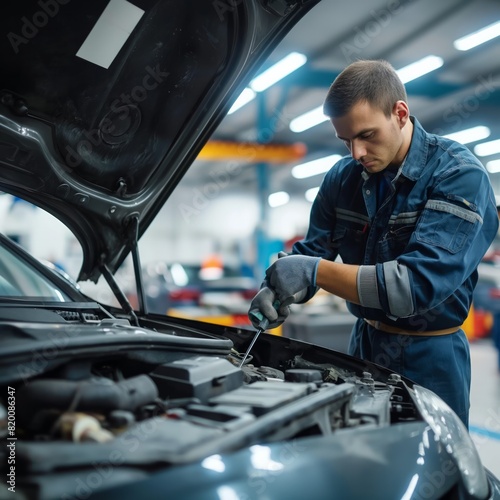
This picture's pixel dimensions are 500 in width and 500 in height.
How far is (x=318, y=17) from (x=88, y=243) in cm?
542

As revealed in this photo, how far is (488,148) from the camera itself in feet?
37.1

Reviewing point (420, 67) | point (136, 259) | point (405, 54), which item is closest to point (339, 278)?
point (136, 259)

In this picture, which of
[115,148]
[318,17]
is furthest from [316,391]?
[318,17]

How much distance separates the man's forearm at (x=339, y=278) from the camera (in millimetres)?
1426

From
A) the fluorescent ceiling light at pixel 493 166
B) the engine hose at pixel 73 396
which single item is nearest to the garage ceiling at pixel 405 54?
the fluorescent ceiling light at pixel 493 166

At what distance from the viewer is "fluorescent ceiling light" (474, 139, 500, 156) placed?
430 inches

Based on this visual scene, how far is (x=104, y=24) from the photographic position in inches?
57.4

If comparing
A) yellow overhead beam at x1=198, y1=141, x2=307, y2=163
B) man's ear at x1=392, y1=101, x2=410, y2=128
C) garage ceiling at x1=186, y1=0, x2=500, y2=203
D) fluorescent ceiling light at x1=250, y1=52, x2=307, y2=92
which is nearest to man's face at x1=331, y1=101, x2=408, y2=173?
man's ear at x1=392, y1=101, x2=410, y2=128

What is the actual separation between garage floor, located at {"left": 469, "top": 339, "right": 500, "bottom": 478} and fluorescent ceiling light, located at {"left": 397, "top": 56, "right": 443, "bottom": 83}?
398 centimetres

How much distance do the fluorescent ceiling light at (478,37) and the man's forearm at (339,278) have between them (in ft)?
19.2

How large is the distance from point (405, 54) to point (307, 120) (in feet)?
10.6

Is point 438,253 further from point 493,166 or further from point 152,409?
point 493,166

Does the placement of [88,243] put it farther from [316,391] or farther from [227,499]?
[227,499]

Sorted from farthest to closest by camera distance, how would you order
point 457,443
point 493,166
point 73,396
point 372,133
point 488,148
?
point 493,166 → point 488,148 → point 372,133 → point 457,443 → point 73,396
